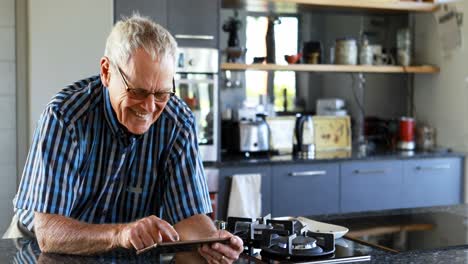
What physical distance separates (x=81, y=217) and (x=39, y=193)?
0.18 meters

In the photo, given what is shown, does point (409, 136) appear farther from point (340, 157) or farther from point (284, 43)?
point (284, 43)

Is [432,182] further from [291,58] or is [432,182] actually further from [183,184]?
[183,184]

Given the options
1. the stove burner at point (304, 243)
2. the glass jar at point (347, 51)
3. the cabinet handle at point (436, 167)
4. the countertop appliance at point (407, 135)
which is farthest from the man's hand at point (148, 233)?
the countertop appliance at point (407, 135)

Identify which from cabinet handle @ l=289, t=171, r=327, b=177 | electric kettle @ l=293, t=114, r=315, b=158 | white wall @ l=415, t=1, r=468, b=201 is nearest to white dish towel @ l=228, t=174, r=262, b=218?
cabinet handle @ l=289, t=171, r=327, b=177

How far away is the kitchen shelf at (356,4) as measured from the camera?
434 centimetres

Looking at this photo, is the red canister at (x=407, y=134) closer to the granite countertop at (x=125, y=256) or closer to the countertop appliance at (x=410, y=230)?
the countertop appliance at (x=410, y=230)

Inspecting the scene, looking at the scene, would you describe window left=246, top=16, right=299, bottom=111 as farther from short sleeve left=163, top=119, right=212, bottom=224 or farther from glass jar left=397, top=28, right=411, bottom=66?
short sleeve left=163, top=119, right=212, bottom=224

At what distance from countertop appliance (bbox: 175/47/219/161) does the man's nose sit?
2.25 m

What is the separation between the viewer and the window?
4.59 m

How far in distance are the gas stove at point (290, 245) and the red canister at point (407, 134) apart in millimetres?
2958

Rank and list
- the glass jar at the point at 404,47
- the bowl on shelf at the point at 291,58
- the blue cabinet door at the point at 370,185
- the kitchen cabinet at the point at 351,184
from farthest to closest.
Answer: the glass jar at the point at 404,47, the bowl on shelf at the point at 291,58, the blue cabinet door at the point at 370,185, the kitchen cabinet at the point at 351,184

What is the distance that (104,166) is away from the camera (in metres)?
1.85

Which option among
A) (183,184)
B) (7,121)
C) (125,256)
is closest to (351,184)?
(7,121)

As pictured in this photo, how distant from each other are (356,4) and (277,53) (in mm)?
624
